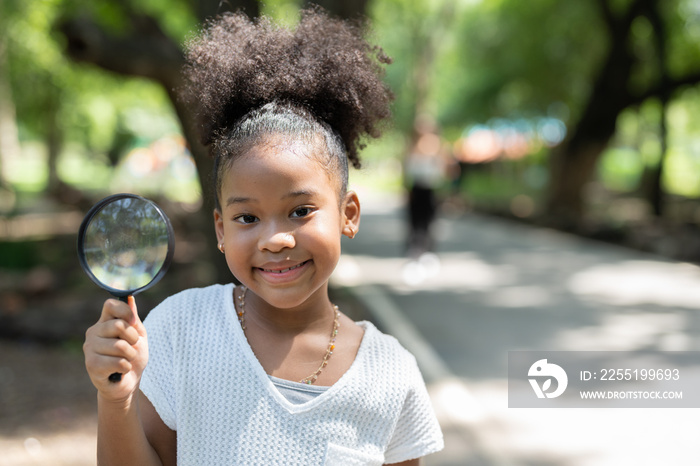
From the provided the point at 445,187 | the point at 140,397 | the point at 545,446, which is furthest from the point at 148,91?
the point at 140,397

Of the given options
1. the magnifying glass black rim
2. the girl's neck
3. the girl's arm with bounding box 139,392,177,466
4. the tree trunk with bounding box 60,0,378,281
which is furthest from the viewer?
the tree trunk with bounding box 60,0,378,281

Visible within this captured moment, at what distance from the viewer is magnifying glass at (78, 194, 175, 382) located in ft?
→ 5.25

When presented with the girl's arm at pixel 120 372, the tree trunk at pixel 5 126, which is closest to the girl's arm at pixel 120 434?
the girl's arm at pixel 120 372

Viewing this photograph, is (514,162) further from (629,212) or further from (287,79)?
(287,79)

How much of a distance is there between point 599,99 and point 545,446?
1341cm

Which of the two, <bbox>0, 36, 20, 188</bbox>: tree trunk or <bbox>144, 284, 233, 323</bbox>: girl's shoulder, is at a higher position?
<bbox>0, 36, 20, 188</bbox>: tree trunk

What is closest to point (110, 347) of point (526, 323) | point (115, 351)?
point (115, 351)

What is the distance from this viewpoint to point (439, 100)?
4569cm

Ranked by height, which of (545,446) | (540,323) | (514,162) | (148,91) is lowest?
(545,446)

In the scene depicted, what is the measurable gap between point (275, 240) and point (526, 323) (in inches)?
241

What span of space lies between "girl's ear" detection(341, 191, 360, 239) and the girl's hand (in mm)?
615

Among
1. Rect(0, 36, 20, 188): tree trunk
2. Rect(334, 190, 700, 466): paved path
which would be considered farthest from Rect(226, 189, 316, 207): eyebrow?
Rect(0, 36, 20, 188): tree trunk

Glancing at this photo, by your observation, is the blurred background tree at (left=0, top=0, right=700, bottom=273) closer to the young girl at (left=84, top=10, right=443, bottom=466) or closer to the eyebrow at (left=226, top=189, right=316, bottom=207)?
the young girl at (left=84, top=10, right=443, bottom=466)

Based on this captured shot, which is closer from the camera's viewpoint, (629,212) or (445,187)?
(629,212)
